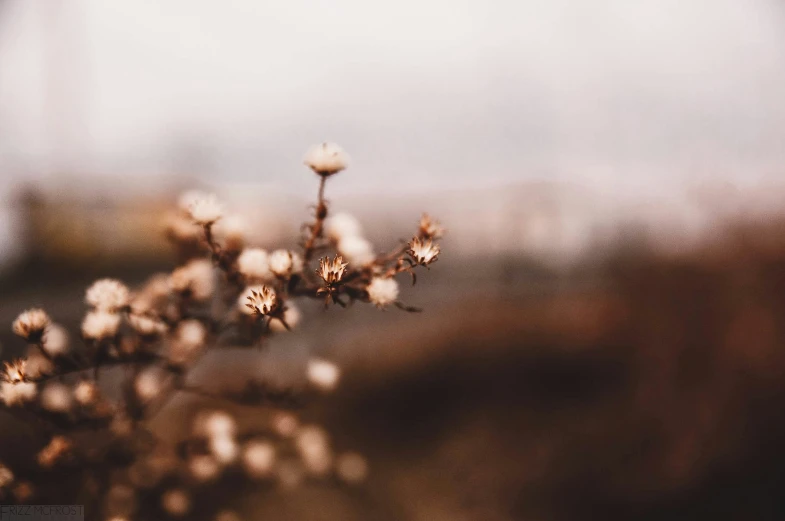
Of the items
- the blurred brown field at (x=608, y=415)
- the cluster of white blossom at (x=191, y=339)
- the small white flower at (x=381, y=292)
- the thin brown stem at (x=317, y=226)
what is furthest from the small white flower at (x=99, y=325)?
the blurred brown field at (x=608, y=415)

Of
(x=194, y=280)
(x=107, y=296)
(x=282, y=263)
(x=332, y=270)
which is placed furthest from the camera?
(x=194, y=280)

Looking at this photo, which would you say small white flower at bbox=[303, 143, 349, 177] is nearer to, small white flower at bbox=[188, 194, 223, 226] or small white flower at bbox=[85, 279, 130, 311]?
small white flower at bbox=[188, 194, 223, 226]

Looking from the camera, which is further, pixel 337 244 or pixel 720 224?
pixel 720 224

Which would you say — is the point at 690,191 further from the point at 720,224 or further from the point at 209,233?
the point at 209,233

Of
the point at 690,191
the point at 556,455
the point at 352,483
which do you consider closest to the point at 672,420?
the point at 556,455

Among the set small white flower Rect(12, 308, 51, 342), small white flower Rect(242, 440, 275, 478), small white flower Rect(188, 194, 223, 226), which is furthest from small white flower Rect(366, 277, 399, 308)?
small white flower Rect(242, 440, 275, 478)

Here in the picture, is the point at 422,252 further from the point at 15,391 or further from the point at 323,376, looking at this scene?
the point at 15,391

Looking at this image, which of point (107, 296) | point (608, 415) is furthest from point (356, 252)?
point (608, 415)
